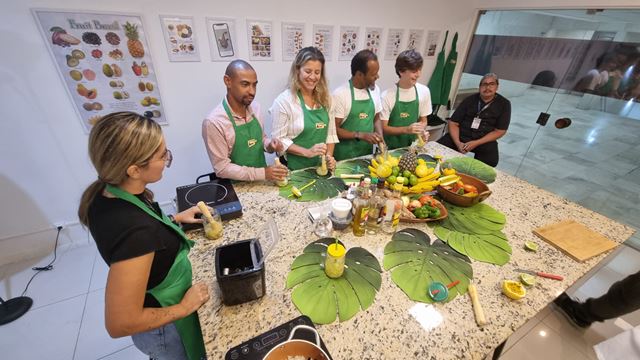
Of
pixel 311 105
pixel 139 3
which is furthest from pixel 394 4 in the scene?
pixel 139 3

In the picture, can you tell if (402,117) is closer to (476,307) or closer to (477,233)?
(477,233)

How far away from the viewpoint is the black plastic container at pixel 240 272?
2.58 ft

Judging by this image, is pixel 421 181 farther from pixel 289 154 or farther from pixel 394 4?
pixel 394 4

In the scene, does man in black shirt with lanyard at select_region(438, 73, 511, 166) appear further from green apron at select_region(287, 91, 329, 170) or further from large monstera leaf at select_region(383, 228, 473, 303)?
large monstera leaf at select_region(383, 228, 473, 303)

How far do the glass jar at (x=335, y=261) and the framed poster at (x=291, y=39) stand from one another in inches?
84.1

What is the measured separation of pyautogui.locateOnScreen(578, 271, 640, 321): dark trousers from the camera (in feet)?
4.93

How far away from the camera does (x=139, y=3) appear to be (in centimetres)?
180

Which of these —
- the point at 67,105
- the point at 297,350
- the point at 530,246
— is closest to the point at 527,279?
the point at 530,246

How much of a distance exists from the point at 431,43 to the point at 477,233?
2970 mm

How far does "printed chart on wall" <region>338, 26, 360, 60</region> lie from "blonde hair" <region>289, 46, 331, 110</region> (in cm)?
109

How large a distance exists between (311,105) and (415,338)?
152 cm

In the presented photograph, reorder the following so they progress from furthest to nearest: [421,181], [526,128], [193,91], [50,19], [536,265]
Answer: [526,128], [193,91], [50,19], [421,181], [536,265]

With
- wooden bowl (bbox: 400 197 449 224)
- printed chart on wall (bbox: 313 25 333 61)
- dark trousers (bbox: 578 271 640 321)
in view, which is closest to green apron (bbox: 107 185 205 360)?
wooden bowl (bbox: 400 197 449 224)

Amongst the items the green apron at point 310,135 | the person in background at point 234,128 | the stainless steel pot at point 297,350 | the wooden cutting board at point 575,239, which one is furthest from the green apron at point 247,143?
the wooden cutting board at point 575,239
